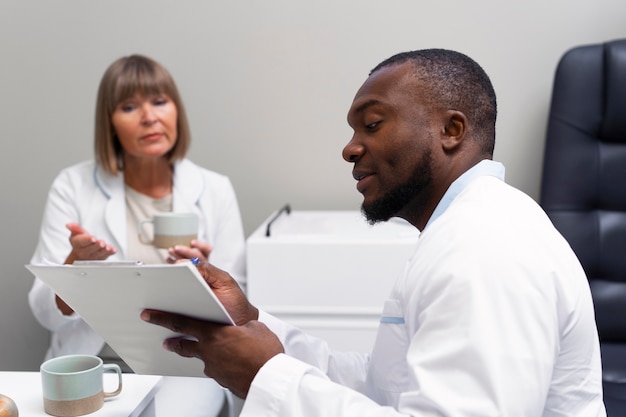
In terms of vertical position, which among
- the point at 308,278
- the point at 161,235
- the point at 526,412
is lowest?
the point at 308,278

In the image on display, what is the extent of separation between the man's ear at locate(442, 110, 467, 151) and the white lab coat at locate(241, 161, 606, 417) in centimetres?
4

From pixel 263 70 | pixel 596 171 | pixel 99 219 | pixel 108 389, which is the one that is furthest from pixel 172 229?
pixel 596 171

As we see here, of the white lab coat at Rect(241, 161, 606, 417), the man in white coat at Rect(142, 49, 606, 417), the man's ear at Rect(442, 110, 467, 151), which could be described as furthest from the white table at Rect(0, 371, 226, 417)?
the man's ear at Rect(442, 110, 467, 151)

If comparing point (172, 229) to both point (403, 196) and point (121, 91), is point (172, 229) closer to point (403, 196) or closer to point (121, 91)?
point (121, 91)

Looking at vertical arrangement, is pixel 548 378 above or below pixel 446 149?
below

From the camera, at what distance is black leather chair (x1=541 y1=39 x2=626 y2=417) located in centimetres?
165

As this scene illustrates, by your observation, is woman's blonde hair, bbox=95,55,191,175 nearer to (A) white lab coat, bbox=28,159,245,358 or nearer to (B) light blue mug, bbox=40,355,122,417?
(A) white lab coat, bbox=28,159,245,358

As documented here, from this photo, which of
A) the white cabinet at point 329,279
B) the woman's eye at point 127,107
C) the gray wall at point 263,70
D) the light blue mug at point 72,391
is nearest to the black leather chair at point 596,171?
the gray wall at point 263,70

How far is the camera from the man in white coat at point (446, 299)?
627 millimetres

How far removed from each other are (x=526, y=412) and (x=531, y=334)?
0.08 meters

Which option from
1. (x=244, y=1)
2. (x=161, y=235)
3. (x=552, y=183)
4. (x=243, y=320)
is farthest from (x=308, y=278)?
(x=244, y=1)

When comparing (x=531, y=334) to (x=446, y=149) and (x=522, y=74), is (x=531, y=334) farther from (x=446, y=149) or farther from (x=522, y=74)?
(x=522, y=74)

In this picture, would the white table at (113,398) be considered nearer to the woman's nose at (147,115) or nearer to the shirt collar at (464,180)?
the shirt collar at (464,180)

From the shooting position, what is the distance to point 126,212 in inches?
68.4
